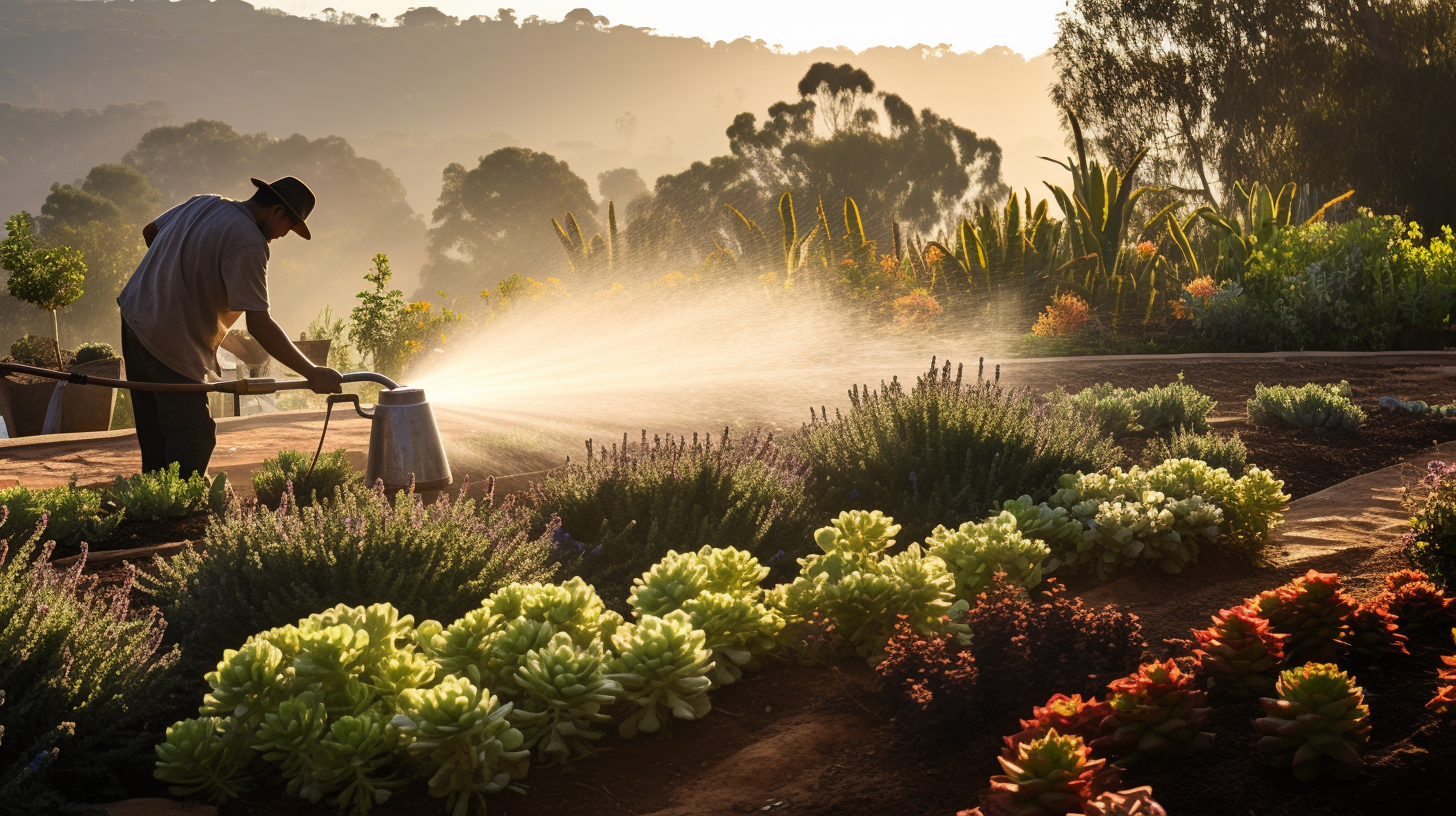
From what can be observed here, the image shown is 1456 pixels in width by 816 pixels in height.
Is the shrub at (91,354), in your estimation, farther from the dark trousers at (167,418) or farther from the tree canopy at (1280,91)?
the tree canopy at (1280,91)

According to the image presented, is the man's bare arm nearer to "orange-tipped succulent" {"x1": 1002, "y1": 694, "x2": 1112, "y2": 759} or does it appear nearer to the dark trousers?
the dark trousers

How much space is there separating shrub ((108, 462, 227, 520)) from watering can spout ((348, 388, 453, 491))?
146 cm

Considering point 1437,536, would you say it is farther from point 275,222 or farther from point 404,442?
point 275,222

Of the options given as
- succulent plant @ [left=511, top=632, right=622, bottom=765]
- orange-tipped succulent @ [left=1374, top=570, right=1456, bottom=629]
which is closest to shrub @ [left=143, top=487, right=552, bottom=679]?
succulent plant @ [left=511, top=632, right=622, bottom=765]

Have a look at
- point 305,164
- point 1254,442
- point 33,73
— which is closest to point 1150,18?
point 1254,442

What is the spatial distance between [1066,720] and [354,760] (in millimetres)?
1334

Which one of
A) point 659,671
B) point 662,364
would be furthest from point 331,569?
point 662,364

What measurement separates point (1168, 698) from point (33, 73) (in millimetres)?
198791

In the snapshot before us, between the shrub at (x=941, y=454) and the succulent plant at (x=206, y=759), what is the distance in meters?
2.48

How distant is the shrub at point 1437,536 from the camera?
8.72ft

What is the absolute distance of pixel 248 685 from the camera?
1.91 meters

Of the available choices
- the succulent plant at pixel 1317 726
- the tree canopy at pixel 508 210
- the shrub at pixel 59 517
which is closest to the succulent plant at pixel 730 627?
the succulent plant at pixel 1317 726

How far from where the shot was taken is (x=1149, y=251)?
38.1 feet

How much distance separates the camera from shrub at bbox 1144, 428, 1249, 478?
4.19 metres
